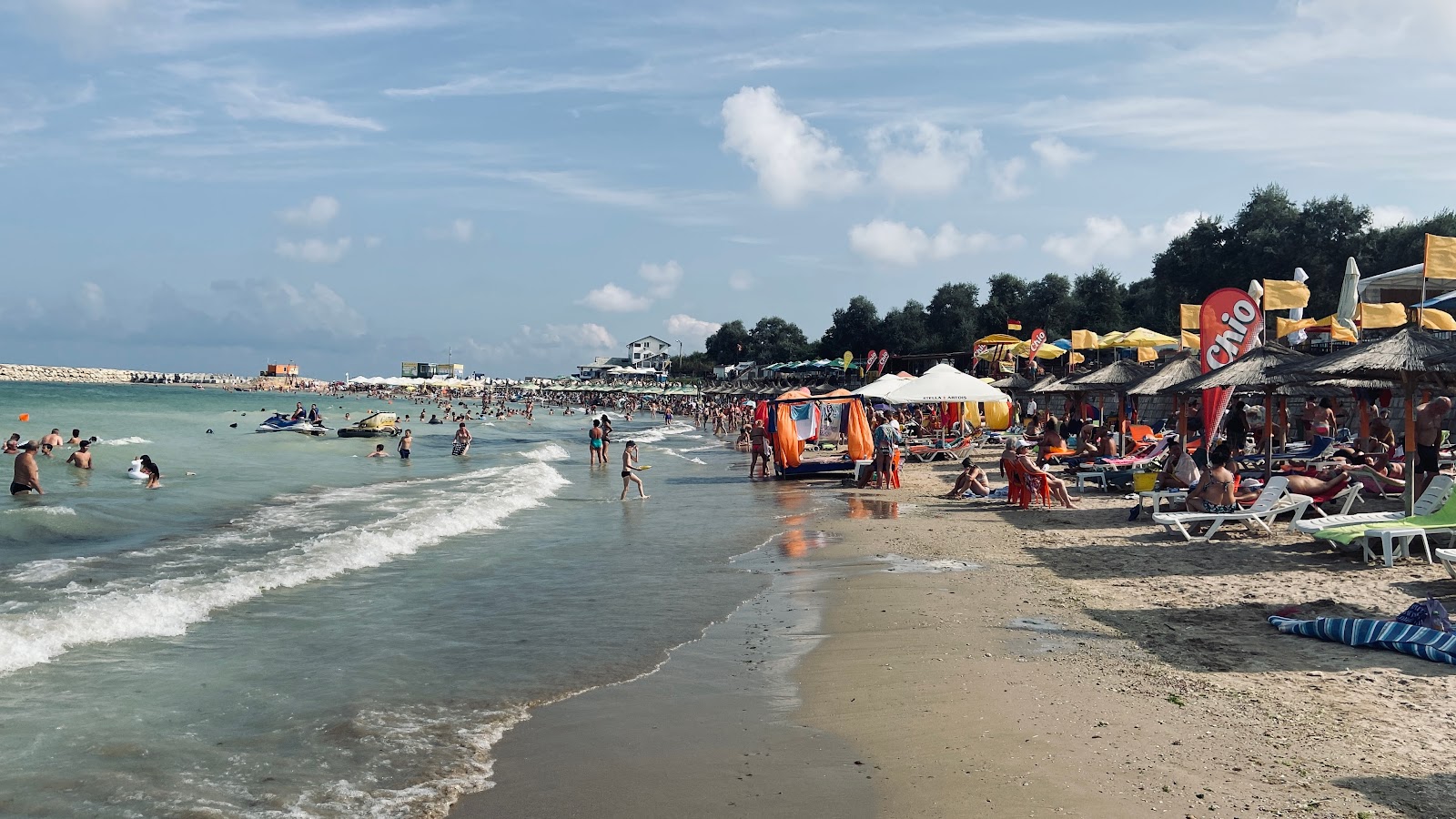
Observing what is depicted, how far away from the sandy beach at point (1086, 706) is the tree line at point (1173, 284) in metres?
18.8

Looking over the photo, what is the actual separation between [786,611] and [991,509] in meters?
6.75

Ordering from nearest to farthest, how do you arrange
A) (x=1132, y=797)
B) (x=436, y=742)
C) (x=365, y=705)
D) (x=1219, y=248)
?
(x=1132, y=797), (x=436, y=742), (x=365, y=705), (x=1219, y=248)

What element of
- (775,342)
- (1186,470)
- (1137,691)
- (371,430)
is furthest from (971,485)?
(775,342)

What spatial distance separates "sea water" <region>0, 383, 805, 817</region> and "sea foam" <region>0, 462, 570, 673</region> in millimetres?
39

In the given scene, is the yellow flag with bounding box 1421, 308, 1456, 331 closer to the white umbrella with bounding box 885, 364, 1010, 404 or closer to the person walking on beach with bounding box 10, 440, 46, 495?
the white umbrella with bounding box 885, 364, 1010, 404

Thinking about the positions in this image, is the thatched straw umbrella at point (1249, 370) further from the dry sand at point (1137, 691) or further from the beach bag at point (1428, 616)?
the beach bag at point (1428, 616)

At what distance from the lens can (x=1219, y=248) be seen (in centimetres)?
4684

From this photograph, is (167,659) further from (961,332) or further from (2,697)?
(961,332)

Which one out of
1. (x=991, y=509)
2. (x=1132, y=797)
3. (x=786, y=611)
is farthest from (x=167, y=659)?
(x=991, y=509)

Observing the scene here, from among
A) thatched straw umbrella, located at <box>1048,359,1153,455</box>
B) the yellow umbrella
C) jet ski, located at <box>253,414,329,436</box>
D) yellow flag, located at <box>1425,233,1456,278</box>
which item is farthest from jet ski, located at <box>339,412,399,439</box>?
yellow flag, located at <box>1425,233,1456,278</box>

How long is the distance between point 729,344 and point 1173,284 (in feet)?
221

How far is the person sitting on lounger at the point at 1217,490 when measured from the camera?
10.6 metres

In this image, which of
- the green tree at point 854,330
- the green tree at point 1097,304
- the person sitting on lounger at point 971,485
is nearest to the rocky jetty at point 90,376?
the green tree at point 854,330

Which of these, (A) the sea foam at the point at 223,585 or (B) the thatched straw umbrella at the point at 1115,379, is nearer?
(A) the sea foam at the point at 223,585
